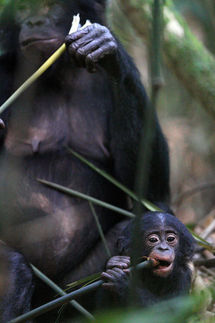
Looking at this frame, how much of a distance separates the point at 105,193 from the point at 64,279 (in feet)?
1.51

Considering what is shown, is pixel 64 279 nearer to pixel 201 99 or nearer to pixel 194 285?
pixel 194 285

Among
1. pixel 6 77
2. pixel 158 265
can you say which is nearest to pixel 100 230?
pixel 158 265

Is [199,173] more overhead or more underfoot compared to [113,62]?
more underfoot

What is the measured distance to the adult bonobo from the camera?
2168 millimetres

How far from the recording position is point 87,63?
1843 mm

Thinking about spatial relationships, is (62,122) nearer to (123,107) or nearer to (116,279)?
(123,107)

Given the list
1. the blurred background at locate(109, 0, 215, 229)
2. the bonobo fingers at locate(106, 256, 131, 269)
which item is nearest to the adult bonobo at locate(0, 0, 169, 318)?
the bonobo fingers at locate(106, 256, 131, 269)

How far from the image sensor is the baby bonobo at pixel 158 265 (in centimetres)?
172

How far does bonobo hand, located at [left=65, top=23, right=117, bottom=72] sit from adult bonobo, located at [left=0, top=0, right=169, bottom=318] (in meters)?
0.14

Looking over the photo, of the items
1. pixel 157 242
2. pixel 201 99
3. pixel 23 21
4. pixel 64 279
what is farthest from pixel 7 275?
pixel 201 99

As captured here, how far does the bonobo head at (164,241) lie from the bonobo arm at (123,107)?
16.1 inches

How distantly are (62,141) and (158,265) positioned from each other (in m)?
0.88

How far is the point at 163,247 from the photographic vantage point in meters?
1.75

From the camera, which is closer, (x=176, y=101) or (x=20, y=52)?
(x=20, y=52)
